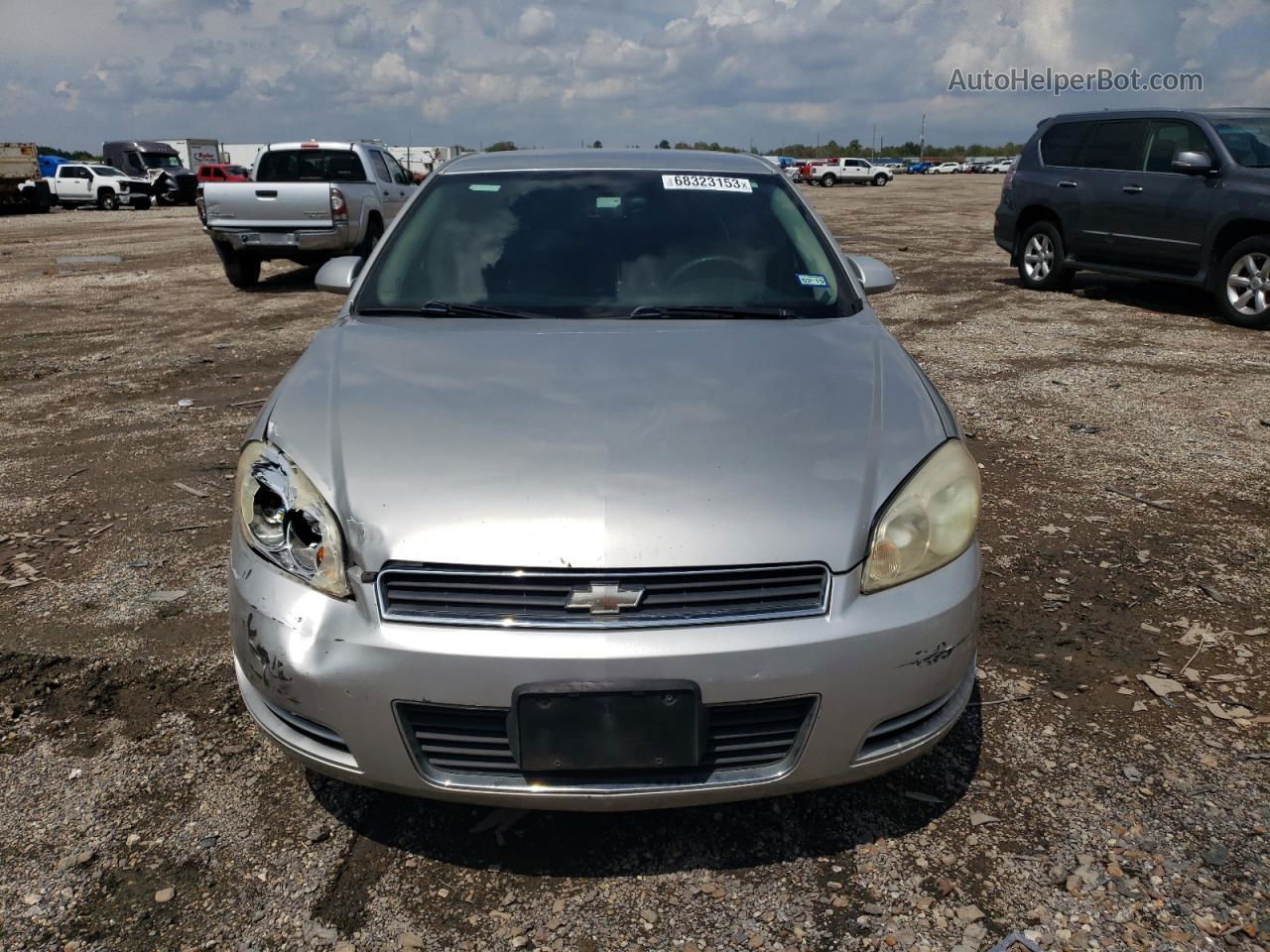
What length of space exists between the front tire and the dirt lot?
7044 mm

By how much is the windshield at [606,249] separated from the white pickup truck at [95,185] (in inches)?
1363

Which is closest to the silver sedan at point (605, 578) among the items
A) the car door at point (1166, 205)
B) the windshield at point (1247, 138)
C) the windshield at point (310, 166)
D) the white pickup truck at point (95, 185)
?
the car door at point (1166, 205)

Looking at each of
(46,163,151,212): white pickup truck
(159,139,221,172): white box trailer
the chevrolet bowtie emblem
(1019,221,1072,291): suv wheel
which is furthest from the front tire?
(159,139,221,172): white box trailer

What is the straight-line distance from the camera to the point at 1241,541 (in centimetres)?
402

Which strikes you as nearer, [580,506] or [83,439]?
[580,506]

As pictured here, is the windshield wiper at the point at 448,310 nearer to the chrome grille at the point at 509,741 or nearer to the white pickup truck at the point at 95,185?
the chrome grille at the point at 509,741

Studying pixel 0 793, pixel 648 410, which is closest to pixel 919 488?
pixel 648 410

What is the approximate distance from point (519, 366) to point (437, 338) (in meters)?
0.38

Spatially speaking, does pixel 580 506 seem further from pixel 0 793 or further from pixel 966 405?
pixel 966 405

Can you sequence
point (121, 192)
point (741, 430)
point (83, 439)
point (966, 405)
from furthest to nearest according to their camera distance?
point (121, 192)
point (966, 405)
point (83, 439)
point (741, 430)

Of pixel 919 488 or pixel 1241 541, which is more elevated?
pixel 919 488

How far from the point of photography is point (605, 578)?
192 centimetres

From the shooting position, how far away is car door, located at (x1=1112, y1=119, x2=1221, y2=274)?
873 centimetres

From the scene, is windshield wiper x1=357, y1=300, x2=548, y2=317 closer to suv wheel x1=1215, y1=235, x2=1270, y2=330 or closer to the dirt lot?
the dirt lot
